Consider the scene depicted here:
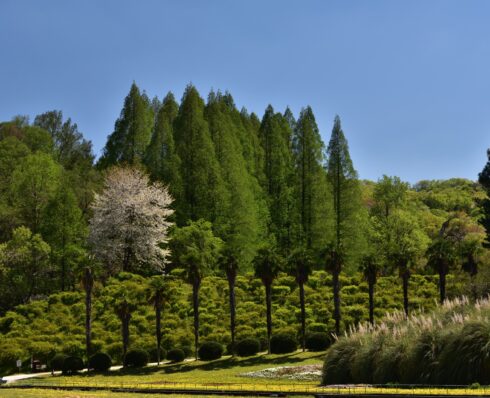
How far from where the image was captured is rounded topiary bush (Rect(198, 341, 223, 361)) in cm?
4785

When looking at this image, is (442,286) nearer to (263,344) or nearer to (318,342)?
(318,342)

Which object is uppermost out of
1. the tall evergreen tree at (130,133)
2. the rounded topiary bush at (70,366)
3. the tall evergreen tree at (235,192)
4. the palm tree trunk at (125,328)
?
the tall evergreen tree at (130,133)

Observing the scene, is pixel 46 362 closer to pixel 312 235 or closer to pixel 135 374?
pixel 135 374

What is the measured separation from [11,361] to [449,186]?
467 feet

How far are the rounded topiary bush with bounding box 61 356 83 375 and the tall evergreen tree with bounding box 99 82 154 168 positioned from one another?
134 ft

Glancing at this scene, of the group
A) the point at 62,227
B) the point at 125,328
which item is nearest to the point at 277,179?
the point at 62,227

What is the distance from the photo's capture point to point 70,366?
46188mm

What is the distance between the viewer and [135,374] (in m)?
44.1

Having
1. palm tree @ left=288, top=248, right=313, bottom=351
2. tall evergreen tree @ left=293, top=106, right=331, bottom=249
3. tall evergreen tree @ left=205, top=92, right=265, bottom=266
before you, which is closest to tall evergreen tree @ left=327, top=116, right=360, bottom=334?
tall evergreen tree @ left=293, top=106, right=331, bottom=249

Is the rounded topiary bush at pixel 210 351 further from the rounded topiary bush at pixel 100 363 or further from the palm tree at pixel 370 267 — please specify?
the palm tree at pixel 370 267

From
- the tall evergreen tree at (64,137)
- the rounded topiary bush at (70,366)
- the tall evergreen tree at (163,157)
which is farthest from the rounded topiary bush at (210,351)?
the tall evergreen tree at (64,137)

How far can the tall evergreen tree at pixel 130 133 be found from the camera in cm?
8456

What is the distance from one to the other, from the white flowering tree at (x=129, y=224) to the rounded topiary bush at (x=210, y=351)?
25.6 meters

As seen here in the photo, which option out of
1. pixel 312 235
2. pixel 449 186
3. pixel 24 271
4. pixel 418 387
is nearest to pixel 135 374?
pixel 418 387
